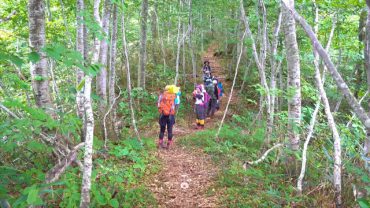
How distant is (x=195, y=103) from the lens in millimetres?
11406

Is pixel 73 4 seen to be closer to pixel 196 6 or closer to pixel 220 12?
pixel 196 6

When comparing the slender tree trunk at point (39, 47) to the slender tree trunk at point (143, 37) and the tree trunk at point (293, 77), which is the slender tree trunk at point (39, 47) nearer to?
the tree trunk at point (293, 77)

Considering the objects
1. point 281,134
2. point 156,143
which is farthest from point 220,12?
point 281,134

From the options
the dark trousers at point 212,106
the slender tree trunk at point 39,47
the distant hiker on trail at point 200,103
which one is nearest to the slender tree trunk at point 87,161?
the slender tree trunk at point 39,47

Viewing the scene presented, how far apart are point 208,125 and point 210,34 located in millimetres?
18645

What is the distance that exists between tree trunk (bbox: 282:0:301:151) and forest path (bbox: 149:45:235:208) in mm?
2011

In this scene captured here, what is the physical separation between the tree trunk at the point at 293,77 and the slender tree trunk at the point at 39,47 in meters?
3.98

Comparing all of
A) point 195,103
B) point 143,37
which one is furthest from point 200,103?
point 143,37

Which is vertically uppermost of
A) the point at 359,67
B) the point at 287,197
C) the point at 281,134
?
the point at 359,67

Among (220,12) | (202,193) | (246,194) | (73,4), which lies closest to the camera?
(246,194)

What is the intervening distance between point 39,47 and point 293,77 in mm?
4410

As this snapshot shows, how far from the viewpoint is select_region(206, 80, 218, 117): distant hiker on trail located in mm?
12711

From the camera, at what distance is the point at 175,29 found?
21359 millimetres

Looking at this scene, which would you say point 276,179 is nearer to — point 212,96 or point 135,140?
point 135,140
